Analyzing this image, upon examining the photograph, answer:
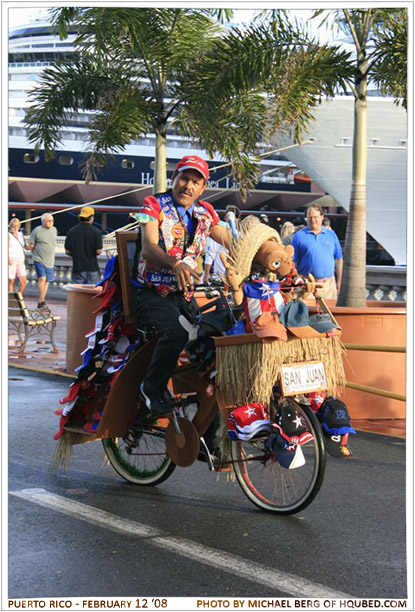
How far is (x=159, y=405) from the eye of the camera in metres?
5.51

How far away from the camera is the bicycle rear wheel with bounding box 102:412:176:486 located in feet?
19.1

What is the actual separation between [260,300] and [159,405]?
3.15 feet

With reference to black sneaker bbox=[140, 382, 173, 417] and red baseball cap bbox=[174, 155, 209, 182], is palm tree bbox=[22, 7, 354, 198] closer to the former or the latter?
red baseball cap bbox=[174, 155, 209, 182]

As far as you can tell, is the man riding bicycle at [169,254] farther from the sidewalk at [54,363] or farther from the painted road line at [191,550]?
the sidewalk at [54,363]

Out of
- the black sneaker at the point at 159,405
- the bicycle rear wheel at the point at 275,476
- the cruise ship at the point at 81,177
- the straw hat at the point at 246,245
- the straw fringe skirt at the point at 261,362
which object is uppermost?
the cruise ship at the point at 81,177

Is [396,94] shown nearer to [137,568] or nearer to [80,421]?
[80,421]

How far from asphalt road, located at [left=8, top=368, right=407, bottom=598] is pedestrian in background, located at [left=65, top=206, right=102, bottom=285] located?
25.6ft

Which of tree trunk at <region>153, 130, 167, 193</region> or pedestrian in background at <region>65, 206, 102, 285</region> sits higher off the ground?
tree trunk at <region>153, 130, 167, 193</region>

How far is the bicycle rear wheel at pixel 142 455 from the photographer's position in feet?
19.1

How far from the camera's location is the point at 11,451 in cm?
693

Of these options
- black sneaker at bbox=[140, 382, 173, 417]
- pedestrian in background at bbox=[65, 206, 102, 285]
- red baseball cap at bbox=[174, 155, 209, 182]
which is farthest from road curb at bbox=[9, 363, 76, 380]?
red baseball cap at bbox=[174, 155, 209, 182]

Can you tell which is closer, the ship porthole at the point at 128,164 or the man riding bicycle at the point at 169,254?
the man riding bicycle at the point at 169,254

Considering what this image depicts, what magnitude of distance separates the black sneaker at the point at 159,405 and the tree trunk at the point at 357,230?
4.92 metres

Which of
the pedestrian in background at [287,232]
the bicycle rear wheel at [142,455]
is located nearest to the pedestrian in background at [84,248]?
the pedestrian in background at [287,232]
